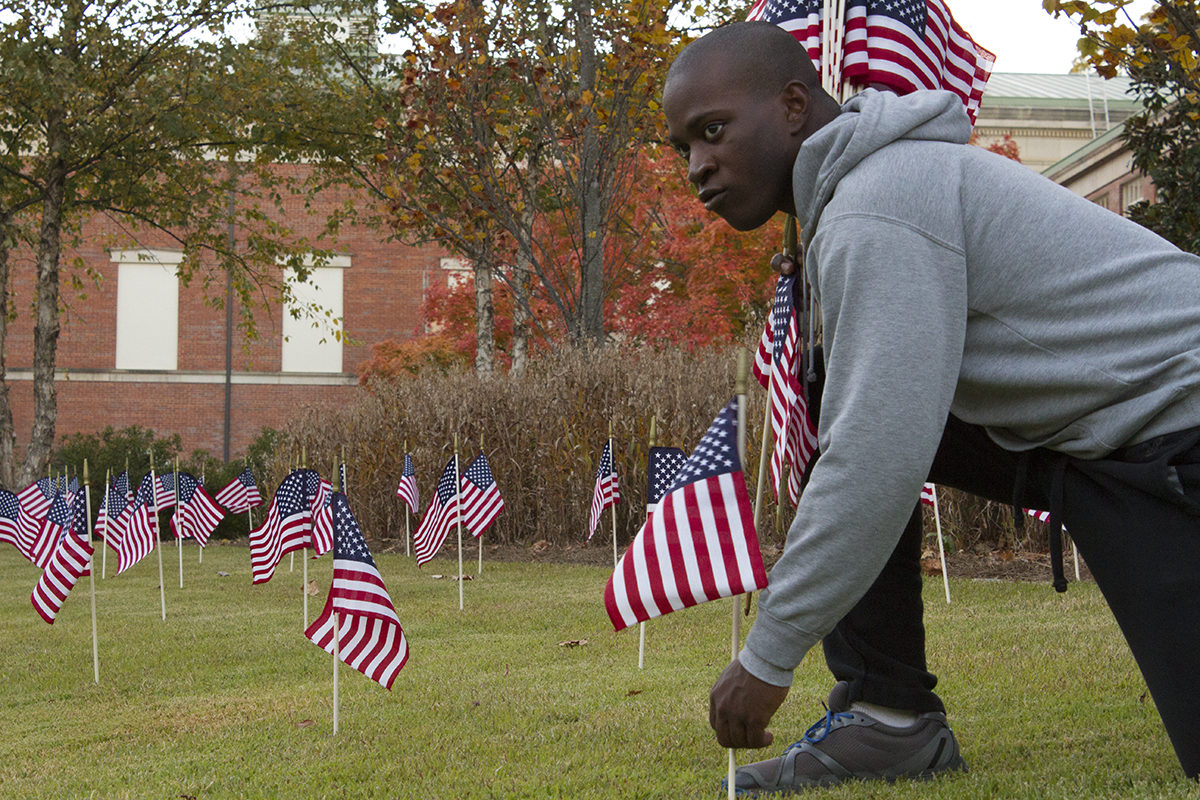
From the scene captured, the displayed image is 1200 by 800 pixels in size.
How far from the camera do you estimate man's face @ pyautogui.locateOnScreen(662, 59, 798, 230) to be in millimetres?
2574

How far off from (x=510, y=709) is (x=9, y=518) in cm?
1199

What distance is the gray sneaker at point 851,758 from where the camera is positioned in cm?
313

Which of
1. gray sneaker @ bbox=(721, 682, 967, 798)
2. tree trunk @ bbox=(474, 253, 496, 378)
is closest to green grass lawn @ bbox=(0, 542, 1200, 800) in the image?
gray sneaker @ bbox=(721, 682, 967, 798)

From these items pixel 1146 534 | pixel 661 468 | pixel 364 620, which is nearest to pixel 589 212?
pixel 661 468

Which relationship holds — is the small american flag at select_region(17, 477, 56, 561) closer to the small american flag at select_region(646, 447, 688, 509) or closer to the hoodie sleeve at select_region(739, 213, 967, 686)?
the small american flag at select_region(646, 447, 688, 509)

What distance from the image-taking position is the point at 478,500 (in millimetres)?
10102

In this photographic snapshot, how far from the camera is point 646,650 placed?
6.20 m

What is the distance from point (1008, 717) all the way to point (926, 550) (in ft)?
22.1

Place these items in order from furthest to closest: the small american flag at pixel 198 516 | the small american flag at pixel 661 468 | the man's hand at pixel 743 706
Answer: the small american flag at pixel 198 516
the small american flag at pixel 661 468
the man's hand at pixel 743 706

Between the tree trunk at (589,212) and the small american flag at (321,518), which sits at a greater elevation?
the tree trunk at (589,212)

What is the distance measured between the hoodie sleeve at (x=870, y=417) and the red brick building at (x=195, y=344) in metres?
33.0

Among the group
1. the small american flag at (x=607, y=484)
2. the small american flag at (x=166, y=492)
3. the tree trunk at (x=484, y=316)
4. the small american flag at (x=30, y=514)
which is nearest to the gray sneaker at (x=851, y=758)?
the small american flag at (x=607, y=484)

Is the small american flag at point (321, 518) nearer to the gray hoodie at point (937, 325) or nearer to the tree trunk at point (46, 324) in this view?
the gray hoodie at point (937, 325)

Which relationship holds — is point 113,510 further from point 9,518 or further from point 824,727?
point 824,727
